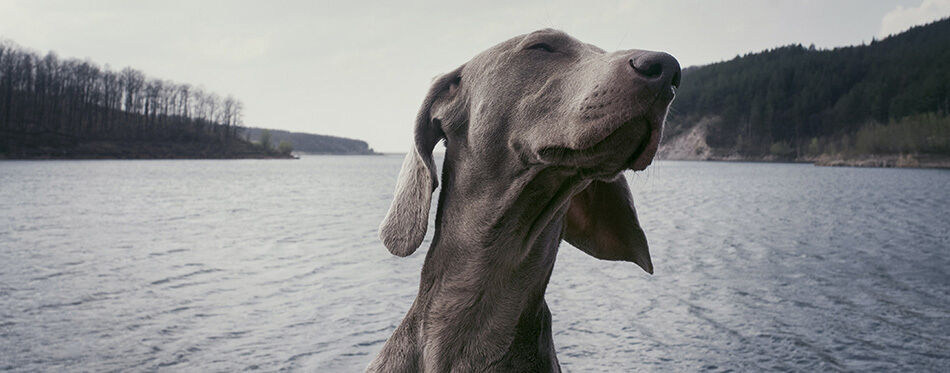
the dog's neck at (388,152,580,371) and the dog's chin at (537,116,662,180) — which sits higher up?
the dog's chin at (537,116,662,180)

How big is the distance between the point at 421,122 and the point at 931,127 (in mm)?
119299

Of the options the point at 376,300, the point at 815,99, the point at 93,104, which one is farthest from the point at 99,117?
the point at 815,99

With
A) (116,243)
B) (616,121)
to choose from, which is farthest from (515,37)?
(116,243)

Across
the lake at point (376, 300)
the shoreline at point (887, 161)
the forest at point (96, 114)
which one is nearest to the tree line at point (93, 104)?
the forest at point (96, 114)

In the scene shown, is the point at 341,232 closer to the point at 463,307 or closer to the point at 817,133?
the point at 463,307

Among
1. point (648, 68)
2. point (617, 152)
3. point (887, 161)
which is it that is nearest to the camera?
point (648, 68)

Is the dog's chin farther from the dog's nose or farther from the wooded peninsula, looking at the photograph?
the wooded peninsula

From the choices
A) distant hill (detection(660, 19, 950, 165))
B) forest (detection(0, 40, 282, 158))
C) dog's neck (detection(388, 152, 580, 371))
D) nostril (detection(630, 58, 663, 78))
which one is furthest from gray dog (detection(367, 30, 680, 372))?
distant hill (detection(660, 19, 950, 165))

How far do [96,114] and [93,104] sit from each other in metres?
4.19

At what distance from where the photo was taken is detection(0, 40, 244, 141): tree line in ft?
301

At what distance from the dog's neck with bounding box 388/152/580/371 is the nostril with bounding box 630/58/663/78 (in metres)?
0.65

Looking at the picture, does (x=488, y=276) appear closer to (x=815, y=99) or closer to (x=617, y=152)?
(x=617, y=152)

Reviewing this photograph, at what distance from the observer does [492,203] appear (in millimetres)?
2609

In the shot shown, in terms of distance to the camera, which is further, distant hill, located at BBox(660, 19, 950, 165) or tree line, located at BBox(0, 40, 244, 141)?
distant hill, located at BBox(660, 19, 950, 165)
